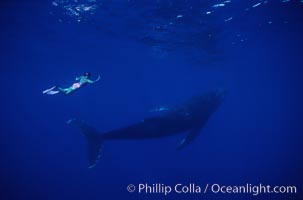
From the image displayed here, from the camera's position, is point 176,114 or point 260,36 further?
point 260,36

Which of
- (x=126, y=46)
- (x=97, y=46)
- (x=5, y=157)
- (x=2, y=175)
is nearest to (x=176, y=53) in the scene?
(x=126, y=46)

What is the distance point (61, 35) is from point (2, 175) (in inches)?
660

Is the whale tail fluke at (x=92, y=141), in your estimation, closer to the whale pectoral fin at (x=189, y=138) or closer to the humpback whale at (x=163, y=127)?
the humpback whale at (x=163, y=127)

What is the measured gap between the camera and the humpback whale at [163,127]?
12.9 metres

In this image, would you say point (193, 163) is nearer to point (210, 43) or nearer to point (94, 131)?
point (210, 43)

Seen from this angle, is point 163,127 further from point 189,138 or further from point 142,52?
point 142,52

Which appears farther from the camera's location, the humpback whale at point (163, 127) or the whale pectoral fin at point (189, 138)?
the whale pectoral fin at point (189, 138)

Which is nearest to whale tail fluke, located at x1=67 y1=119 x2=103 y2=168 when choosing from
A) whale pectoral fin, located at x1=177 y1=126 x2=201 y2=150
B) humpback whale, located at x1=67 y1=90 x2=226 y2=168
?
humpback whale, located at x1=67 y1=90 x2=226 y2=168

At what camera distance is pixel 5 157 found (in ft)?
139

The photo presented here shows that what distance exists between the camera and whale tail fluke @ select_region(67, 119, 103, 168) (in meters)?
13.7

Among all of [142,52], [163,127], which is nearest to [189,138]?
[163,127]

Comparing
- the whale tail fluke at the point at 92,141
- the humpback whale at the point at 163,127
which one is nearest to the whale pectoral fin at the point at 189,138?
the humpback whale at the point at 163,127

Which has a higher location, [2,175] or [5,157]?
[2,175]

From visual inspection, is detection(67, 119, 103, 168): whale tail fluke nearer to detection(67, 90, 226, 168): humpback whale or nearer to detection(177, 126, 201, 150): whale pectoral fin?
detection(67, 90, 226, 168): humpback whale
